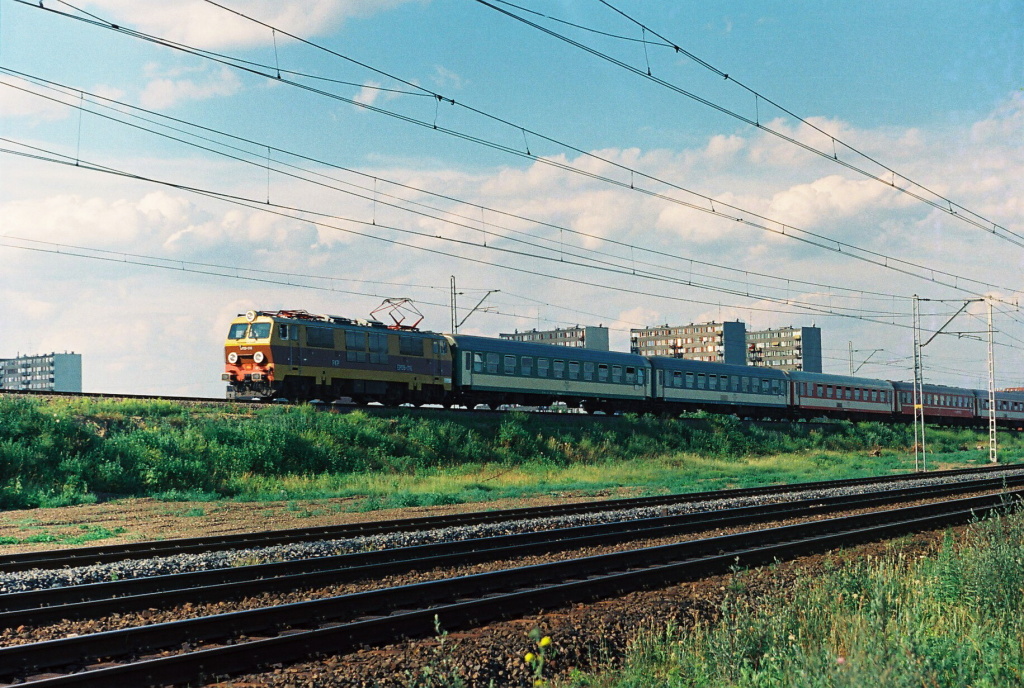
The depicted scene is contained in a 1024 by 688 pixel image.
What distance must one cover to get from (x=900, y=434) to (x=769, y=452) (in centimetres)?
1799

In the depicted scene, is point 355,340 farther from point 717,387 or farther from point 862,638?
point 862,638

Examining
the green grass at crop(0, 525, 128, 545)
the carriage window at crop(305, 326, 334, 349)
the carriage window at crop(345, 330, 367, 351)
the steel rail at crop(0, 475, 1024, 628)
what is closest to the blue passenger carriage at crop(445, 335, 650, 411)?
the carriage window at crop(345, 330, 367, 351)

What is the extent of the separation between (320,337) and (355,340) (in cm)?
156

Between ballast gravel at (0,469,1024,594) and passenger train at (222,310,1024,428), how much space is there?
1498 centimetres

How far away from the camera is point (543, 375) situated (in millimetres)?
38906

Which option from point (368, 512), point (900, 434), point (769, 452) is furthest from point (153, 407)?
point (900, 434)

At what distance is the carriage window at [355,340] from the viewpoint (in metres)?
31.3

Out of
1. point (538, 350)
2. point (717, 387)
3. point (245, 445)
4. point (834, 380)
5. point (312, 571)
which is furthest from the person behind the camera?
point (834, 380)

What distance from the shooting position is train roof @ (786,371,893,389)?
54.5 m

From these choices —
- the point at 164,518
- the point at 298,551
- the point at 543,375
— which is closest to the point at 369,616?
the point at 298,551

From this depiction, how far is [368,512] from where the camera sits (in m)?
19.9

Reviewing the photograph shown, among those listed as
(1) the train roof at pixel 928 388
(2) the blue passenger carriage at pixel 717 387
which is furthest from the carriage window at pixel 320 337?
(1) the train roof at pixel 928 388

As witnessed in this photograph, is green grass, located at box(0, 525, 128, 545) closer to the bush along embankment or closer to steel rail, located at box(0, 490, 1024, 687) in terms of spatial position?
the bush along embankment

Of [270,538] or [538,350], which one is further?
[538,350]
